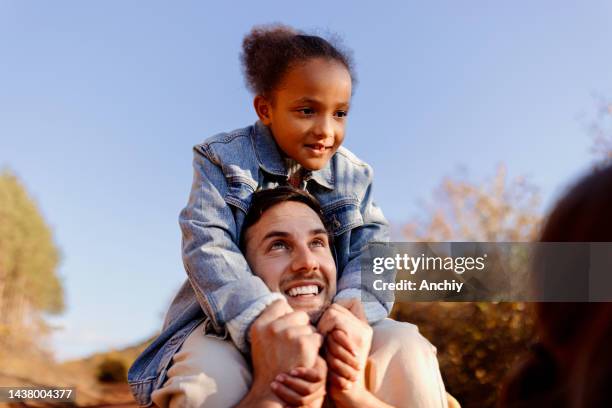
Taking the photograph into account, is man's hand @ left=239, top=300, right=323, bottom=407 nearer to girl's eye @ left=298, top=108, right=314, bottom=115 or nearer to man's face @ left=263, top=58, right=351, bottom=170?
man's face @ left=263, top=58, right=351, bottom=170

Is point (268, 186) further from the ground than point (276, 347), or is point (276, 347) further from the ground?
point (268, 186)

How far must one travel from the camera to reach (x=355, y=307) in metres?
2.47

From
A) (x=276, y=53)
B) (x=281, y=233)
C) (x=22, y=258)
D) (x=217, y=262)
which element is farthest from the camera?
(x=22, y=258)

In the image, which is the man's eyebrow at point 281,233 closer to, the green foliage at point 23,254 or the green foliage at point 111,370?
the green foliage at point 111,370

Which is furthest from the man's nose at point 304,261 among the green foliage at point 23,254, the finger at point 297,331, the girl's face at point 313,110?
the green foliage at point 23,254

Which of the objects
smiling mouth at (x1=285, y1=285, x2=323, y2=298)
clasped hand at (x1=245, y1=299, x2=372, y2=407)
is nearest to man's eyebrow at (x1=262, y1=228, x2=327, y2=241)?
smiling mouth at (x1=285, y1=285, x2=323, y2=298)

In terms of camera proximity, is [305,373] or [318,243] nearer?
[305,373]

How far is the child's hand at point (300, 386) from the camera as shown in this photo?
211 cm

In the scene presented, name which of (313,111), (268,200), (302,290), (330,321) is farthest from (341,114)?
(330,321)

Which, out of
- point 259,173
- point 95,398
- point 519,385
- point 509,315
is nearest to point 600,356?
point 519,385

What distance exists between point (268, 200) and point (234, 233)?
20 centimetres

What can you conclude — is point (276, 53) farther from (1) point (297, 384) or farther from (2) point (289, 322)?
(1) point (297, 384)

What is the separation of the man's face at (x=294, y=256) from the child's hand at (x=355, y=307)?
0.09m

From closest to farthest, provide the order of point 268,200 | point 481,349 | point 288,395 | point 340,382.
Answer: point 288,395 → point 340,382 → point 268,200 → point 481,349
